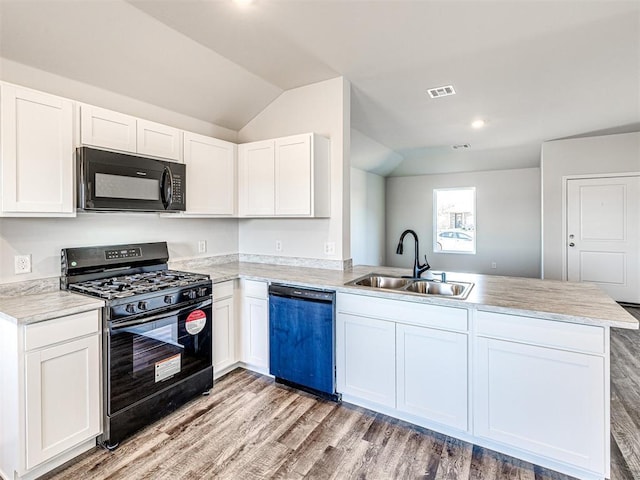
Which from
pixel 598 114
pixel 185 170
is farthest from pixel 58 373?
pixel 598 114

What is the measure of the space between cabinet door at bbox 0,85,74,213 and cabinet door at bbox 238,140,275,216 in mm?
1461

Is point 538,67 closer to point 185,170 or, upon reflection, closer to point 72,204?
point 185,170

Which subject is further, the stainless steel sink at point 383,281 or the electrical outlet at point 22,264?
the stainless steel sink at point 383,281

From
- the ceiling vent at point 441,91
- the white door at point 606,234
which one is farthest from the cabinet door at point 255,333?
the white door at point 606,234

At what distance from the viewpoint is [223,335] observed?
2861 millimetres

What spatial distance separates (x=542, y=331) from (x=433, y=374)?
675 millimetres

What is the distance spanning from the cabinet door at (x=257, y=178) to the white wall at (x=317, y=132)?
13.8 inches

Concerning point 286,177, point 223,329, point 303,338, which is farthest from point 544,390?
point 286,177

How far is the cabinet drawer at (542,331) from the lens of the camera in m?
1.68

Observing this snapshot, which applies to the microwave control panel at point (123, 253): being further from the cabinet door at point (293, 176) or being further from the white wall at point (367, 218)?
the white wall at point (367, 218)

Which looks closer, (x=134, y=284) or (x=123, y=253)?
(x=134, y=284)

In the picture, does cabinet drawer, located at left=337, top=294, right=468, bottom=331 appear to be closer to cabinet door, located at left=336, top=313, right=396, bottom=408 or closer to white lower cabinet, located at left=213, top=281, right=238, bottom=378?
cabinet door, located at left=336, top=313, right=396, bottom=408

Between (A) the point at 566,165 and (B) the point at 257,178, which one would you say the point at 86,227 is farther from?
(A) the point at 566,165

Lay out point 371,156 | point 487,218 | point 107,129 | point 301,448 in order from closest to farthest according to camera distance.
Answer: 1. point 301,448
2. point 107,129
3. point 371,156
4. point 487,218
